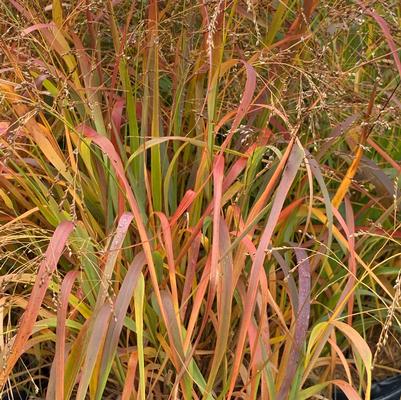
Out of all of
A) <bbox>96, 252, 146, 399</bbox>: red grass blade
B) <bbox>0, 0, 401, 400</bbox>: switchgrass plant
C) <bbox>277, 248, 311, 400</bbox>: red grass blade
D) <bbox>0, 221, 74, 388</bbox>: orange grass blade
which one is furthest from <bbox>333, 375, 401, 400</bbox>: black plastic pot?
<bbox>0, 221, 74, 388</bbox>: orange grass blade

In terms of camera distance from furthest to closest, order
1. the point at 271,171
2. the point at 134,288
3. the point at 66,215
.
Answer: the point at 271,171 → the point at 66,215 → the point at 134,288

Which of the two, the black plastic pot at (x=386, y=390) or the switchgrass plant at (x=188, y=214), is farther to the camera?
the black plastic pot at (x=386, y=390)

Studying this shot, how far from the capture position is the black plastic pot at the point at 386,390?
162cm

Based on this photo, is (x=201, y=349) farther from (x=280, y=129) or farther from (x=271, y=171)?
(x=280, y=129)

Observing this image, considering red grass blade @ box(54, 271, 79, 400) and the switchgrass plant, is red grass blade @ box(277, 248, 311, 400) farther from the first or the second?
red grass blade @ box(54, 271, 79, 400)

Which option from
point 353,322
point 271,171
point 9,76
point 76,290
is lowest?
point 353,322

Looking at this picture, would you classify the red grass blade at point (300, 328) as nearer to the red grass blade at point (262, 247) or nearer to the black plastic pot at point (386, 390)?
the red grass blade at point (262, 247)

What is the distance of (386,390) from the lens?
5.42 feet

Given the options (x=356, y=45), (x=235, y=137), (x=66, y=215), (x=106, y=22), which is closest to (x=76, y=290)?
(x=66, y=215)

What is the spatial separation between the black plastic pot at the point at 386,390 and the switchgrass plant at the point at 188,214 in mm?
48

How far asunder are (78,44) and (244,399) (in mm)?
740

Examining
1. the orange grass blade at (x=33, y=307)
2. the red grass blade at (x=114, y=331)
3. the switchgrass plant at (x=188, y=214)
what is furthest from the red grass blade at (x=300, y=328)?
the orange grass blade at (x=33, y=307)

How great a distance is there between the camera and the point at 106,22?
1.76 meters

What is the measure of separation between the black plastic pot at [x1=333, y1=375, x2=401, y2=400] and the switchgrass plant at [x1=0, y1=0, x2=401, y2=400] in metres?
0.05
